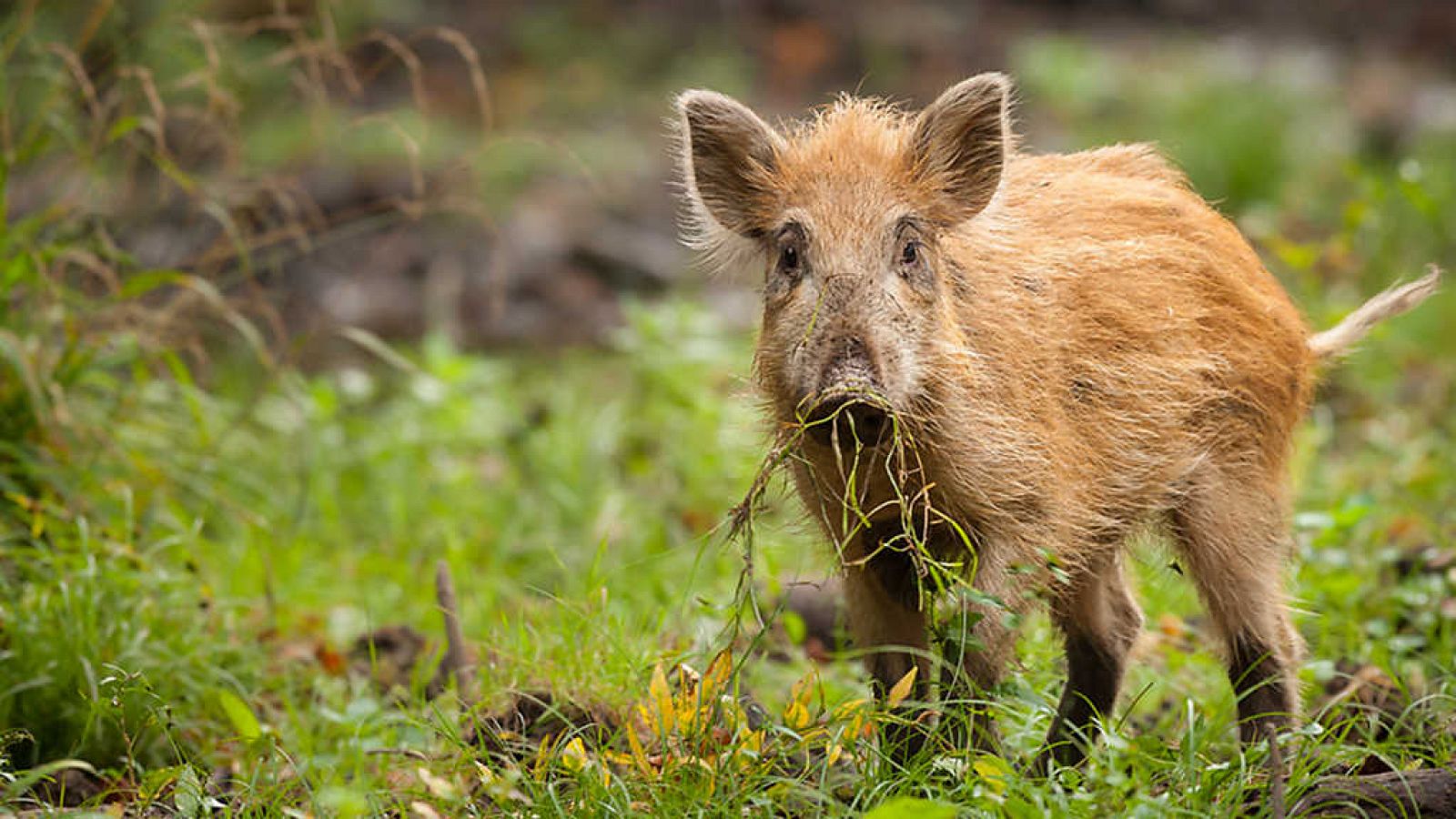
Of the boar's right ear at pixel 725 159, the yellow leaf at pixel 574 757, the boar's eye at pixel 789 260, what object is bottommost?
the yellow leaf at pixel 574 757

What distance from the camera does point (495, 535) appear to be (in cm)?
695

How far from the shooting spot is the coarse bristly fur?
394 centimetres

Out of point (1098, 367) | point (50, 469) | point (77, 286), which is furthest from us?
point (77, 286)

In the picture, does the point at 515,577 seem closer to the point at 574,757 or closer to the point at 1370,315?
the point at 574,757

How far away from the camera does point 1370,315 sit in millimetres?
5035

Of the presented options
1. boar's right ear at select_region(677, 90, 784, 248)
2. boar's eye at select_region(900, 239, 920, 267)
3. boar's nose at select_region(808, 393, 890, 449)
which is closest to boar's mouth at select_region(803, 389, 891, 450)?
boar's nose at select_region(808, 393, 890, 449)

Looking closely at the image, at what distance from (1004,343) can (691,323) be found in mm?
3791

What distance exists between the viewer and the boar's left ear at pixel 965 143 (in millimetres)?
4227

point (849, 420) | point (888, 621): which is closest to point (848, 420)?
point (849, 420)

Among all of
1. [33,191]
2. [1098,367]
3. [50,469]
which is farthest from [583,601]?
[33,191]

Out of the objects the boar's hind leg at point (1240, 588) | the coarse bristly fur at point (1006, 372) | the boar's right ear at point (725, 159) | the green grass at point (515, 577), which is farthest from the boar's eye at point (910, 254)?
the boar's hind leg at point (1240, 588)

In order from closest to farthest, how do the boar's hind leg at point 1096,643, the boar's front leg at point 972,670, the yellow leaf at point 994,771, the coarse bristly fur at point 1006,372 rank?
1. the yellow leaf at point 994,771
2. the boar's front leg at point 972,670
3. the coarse bristly fur at point 1006,372
4. the boar's hind leg at point 1096,643

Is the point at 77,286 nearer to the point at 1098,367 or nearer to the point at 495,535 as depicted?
the point at 495,535

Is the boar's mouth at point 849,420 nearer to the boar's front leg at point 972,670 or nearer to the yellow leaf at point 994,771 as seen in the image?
the boar's front leg at point 972,670
